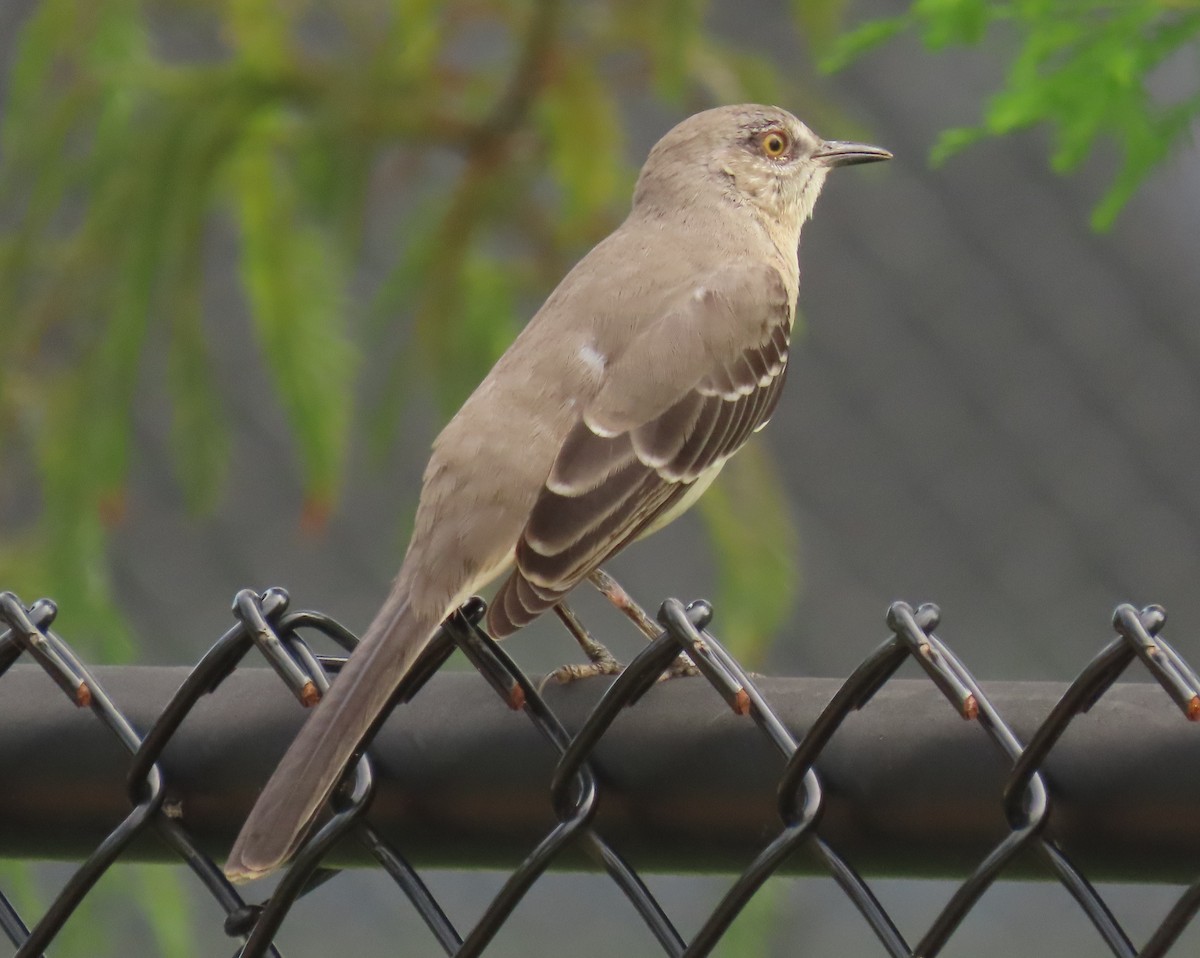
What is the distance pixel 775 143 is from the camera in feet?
12.9

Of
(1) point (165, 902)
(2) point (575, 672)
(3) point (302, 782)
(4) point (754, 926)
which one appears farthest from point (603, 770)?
(1) point (165, 902)

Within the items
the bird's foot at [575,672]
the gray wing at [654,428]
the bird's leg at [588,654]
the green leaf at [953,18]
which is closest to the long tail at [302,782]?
the bird's foot at [575,672]

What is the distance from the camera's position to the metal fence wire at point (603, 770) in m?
1.33

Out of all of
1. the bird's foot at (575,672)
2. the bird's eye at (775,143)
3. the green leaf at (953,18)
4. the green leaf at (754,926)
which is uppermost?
the green leaf at (953,18)

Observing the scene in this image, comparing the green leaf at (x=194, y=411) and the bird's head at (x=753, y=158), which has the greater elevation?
the bird's head at (x=753, y=158)

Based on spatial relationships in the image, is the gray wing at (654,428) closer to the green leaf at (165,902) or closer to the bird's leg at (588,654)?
the bird's leg at (588,654)

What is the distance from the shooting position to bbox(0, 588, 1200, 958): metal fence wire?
4.37 feet

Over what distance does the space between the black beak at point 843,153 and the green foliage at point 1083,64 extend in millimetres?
1278

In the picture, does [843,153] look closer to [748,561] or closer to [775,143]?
[775,143]

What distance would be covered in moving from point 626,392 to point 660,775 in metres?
1.55

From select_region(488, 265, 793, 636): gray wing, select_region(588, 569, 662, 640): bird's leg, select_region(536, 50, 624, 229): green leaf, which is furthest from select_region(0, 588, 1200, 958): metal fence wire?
select_region(536, 50, 624, 229): green leaf

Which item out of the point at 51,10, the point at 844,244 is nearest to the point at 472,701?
the point at 51,10

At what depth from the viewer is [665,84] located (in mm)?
2986

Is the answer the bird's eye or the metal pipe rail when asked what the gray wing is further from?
the metal pipe rail
